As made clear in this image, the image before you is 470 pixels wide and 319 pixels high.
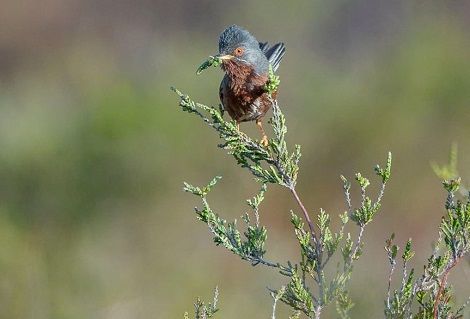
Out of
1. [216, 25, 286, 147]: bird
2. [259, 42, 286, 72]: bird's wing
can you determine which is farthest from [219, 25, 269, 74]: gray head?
[259, 42, 286, 72]: bird's wing

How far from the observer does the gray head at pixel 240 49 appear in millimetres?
4094

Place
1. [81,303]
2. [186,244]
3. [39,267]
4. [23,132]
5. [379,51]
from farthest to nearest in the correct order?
[379,51] → [23,132] → [186,244] → [39,267] → [81,303]

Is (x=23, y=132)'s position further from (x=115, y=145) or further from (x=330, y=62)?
(x=330, y=62)

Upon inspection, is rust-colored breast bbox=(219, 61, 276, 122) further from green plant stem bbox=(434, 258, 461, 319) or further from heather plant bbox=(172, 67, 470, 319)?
green plant stem bbox=(434, 258, 461, 319)

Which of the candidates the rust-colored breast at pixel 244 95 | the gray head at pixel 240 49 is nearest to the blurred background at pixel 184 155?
the rust-colored breast at pixel 244 95

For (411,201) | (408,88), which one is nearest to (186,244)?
(411,201)

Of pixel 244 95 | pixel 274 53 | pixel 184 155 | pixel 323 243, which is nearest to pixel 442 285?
pixel 323 243

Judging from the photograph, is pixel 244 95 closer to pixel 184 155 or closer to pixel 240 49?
pixel 240 49

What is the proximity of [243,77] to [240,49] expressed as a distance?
122 mm

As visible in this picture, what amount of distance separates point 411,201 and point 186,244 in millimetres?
2558

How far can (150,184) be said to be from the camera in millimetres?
9641

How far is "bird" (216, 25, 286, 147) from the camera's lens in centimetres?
397

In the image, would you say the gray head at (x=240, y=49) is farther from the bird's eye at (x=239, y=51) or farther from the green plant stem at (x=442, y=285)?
the green plant stem at (x=442, y=285)

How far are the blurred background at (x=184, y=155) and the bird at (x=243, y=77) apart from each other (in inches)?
42.4
